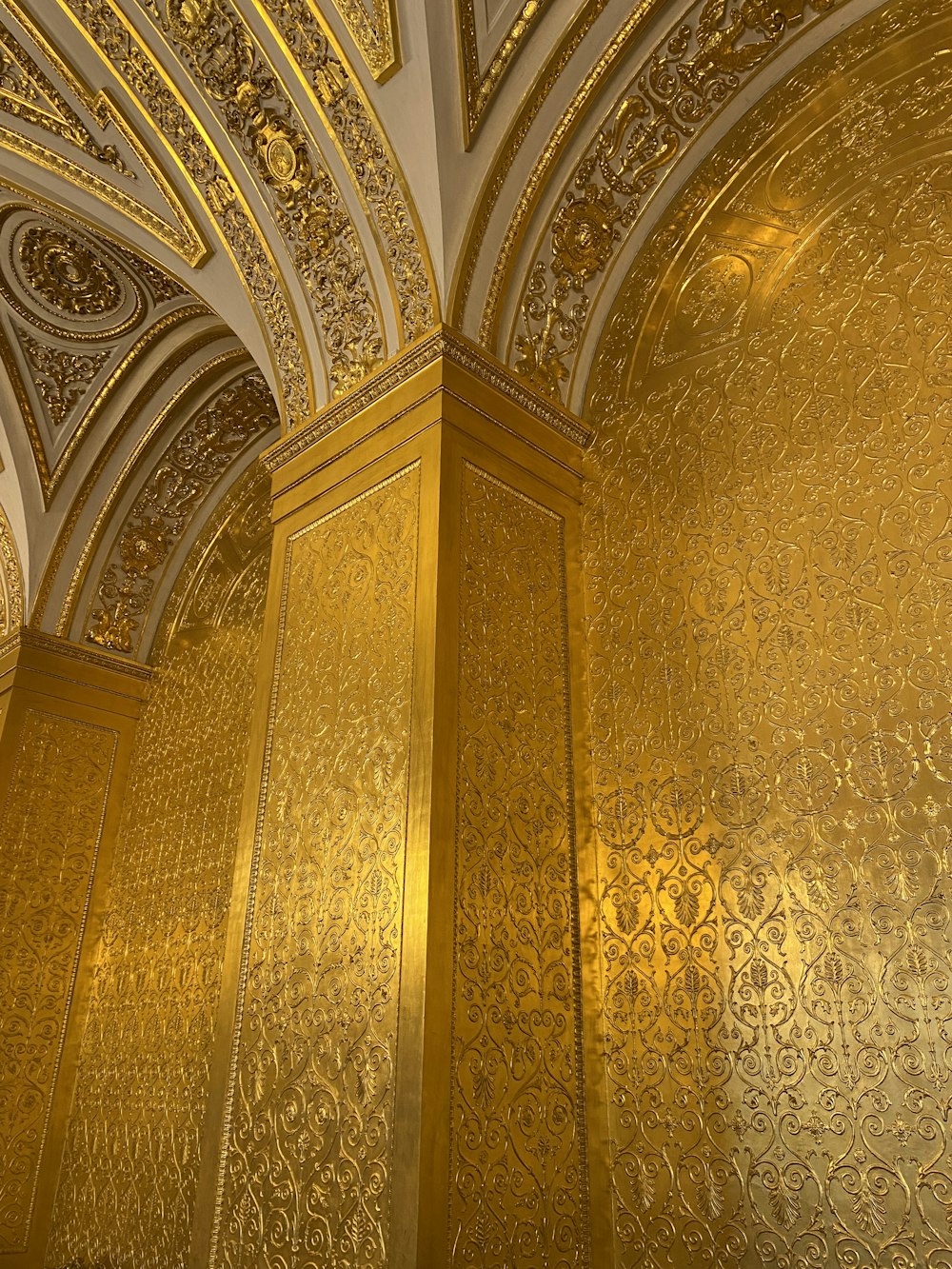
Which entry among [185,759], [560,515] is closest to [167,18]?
[560,515]

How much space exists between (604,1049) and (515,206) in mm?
3052

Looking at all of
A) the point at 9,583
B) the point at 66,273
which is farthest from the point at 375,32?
the point at 9,583

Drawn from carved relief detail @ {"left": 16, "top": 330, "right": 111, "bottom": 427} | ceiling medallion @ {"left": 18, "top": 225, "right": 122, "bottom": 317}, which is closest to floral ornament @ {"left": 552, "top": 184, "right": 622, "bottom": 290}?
ceiling medallion @ {"left": 18, "top": 225, "right": 122, "bottom": 317}

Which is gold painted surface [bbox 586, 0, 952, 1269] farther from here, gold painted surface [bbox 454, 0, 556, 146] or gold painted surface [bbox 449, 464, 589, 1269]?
gold painted surface [bbox 454, 0, 556, 146]

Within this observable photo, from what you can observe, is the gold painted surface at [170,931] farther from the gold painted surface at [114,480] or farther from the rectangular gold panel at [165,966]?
the gold painted surface at [114,480]

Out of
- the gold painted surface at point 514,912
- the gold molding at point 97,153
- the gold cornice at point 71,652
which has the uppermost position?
the gold molding at point 97,153

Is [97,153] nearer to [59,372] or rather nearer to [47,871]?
[59,372]

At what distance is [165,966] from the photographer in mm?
5434

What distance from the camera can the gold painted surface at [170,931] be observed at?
16.2 ft

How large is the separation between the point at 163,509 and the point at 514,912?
4.39m

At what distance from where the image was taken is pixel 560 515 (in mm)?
3994

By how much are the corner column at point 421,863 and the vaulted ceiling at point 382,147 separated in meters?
0.39

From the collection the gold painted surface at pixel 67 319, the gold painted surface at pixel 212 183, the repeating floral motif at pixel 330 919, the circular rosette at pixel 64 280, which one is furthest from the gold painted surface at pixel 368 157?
the circular rosette at pixel 64 280

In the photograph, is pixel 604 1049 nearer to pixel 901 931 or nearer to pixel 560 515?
pixel 901 931
